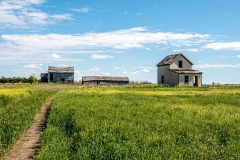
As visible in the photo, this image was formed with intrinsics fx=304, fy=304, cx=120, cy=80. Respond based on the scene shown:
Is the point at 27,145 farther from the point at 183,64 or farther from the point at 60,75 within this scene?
the point at 60,75

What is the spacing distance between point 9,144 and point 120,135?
16.0 feet

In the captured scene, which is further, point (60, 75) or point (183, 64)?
point (60, 75)

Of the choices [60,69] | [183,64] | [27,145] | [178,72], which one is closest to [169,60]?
[183,64]

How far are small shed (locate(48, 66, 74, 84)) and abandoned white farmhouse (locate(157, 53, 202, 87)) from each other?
30.3m

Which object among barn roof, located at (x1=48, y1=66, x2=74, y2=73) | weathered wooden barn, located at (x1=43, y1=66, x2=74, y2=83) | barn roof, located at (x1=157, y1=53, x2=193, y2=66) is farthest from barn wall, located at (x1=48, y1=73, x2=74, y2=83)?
barn roof, located at (x1=157, y1=53, x2=193, y2=66)

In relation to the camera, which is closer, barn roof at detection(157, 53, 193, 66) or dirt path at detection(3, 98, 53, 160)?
dirt path at detection(3, 98, 53, 160)

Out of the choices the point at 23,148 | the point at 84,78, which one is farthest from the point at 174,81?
the point at 23,148

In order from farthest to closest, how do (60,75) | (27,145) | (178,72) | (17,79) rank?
(17,79), (60,75), (178,72), (27,145)

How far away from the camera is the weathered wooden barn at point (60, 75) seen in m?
82.7

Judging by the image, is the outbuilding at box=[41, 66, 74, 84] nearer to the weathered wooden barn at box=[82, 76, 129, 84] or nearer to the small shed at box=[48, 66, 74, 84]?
the small shed at box=[48, 66, 74, 84]

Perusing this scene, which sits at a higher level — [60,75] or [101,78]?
[60,75]

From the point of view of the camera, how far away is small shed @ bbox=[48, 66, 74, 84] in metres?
82.7

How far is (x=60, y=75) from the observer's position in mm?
82688

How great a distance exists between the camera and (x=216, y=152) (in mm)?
9188
